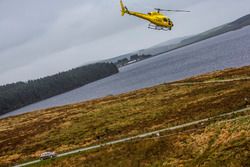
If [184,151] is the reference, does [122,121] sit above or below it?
above

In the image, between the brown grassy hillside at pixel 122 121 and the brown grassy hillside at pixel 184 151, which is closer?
the brown grassy hillside at pixel 184 151

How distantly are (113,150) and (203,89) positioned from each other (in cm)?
4439

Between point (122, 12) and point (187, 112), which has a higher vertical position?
point (122, 12)

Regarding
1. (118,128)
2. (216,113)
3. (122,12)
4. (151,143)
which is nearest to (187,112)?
(216,113)

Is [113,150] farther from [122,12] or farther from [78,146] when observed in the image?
[122,12]

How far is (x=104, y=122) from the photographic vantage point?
80.6 m

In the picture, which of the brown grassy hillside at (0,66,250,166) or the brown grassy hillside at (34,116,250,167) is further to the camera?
the brown grassy hillside at (0,66,250,166)

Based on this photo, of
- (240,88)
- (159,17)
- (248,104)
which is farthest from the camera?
(159,17)

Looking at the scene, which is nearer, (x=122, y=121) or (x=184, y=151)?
(x=184, y=151)

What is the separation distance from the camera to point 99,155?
173ft

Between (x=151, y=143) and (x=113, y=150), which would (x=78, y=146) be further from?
(x=151, y=143)

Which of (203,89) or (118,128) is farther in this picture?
(203,89)

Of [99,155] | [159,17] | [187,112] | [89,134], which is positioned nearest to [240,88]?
[187,112]

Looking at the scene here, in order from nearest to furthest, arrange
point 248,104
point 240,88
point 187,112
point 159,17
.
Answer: point 248,104 → point 187,112 → point 240,88 → point 159,17
